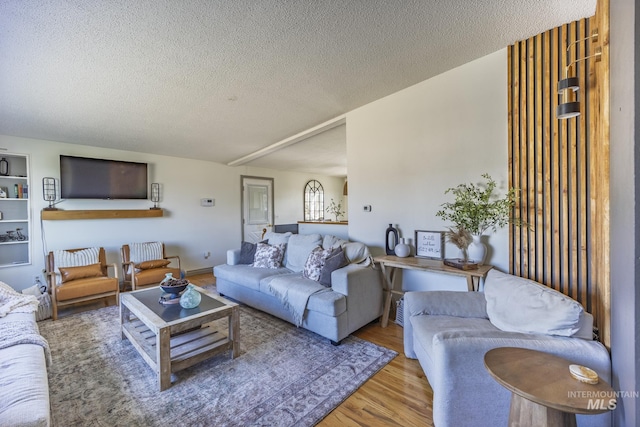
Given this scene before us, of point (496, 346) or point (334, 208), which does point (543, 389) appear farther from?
point (334, 208)

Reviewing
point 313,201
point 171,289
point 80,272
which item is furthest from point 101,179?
point 313,201

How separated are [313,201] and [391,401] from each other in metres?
6.54

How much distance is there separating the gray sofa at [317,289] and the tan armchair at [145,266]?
1.07 metres

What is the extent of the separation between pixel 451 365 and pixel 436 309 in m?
0.68

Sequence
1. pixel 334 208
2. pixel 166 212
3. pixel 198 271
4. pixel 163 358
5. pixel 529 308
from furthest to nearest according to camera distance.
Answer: pixel 334 208, pixel 198 271, pixel 166 212, pixel 163 358, pixel 529 308

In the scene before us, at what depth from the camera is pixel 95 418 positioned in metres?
1.63

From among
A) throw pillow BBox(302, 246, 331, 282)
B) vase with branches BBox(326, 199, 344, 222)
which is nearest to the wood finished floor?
throw pillow BBox(302, 246, 331, 282)

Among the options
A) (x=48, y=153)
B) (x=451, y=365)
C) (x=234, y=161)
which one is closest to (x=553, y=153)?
(x=451, y=365)

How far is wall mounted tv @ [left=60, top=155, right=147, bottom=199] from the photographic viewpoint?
4.18 metres

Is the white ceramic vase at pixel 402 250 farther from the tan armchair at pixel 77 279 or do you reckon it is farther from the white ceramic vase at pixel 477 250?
the tan armchair at pixel 77 279

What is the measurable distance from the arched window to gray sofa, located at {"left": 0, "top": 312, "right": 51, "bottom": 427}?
617 centimetres

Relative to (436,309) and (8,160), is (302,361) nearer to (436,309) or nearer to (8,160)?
(436,309)

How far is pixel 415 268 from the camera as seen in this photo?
8.14 feet

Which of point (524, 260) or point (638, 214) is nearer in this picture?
point (638, 214)
